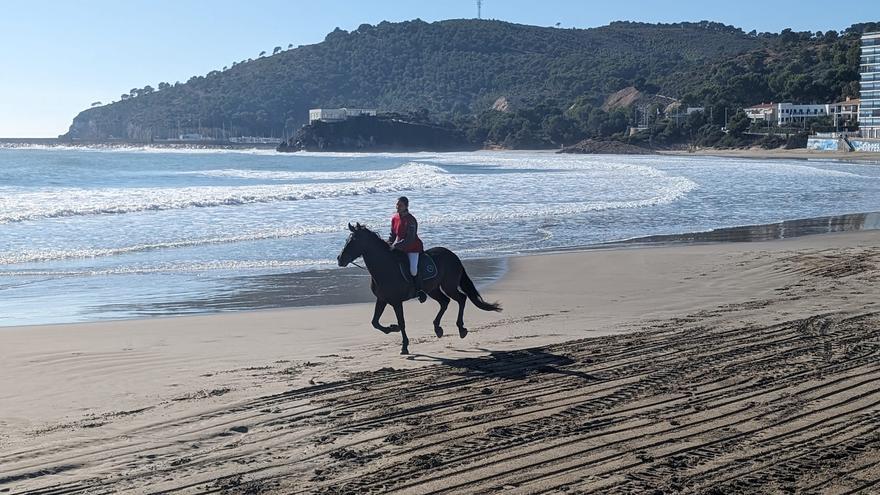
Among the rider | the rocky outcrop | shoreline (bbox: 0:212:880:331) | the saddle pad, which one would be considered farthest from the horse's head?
the rocky outcrop

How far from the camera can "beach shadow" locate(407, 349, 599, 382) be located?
8758 millimetres

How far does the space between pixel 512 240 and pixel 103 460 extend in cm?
1604

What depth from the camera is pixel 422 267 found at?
1043 centimetres

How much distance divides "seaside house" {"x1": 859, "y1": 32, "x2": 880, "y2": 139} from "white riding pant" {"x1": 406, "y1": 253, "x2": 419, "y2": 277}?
97.9m

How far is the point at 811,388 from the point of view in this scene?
7777 mm

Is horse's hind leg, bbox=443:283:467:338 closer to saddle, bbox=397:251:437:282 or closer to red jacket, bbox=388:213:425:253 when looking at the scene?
saddle, bbox=397:251:437:282

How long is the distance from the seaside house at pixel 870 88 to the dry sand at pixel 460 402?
96874mm

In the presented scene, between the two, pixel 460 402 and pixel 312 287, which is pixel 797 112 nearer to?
pixel 312 287

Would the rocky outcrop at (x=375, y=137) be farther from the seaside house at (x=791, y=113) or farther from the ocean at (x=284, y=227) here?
the ocean at (x=284, y=227)

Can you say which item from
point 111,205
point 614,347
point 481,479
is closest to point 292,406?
point 481,479

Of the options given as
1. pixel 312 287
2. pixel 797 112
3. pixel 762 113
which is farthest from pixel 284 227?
pixel 762 113

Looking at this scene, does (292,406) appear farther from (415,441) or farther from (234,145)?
(234,145)

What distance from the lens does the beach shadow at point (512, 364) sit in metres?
8.76

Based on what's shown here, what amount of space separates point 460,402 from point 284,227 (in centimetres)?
1776
